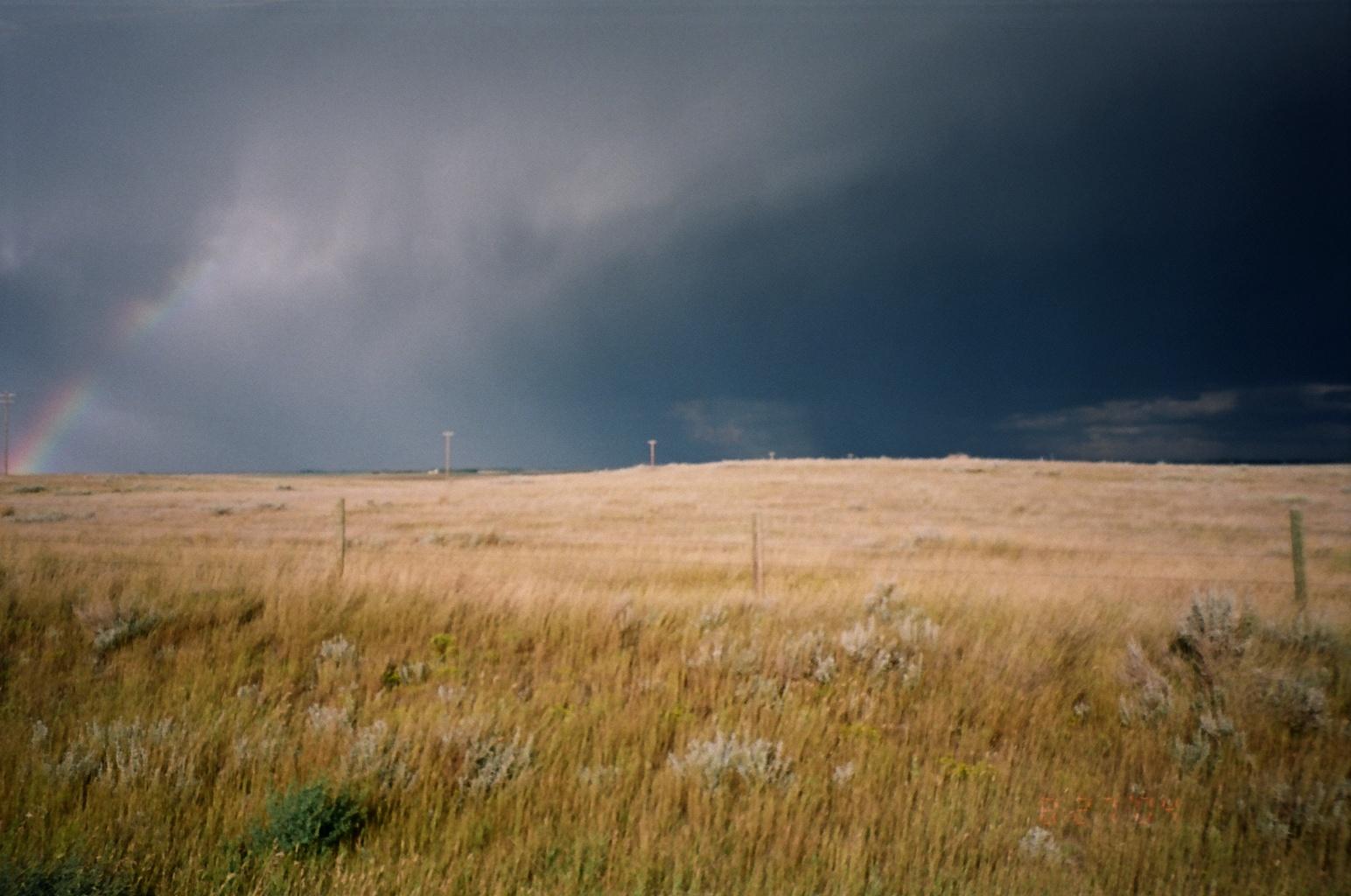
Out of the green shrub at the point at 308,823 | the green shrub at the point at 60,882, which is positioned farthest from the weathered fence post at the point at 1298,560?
the green shrub at the point at 60,882

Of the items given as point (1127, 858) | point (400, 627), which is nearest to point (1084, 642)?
point (1127, 858)

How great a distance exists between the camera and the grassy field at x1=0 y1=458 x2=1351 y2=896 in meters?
3.38

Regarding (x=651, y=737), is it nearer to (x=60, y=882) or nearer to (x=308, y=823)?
(x=308, y=823)

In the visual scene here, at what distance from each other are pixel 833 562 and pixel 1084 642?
8.42 metres

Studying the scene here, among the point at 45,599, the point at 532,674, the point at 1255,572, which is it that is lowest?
the point at 1255,572

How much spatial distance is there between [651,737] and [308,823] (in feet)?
6.83

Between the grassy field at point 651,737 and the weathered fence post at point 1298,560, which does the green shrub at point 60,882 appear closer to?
the grassy field at point 651,737

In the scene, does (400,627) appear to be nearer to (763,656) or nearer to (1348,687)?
(763,656)

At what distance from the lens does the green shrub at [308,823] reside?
11.0 feet

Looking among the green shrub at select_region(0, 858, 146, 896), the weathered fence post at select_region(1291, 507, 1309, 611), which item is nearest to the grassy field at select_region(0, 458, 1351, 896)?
the green shrub at select_region(0, 858, 146, 896)

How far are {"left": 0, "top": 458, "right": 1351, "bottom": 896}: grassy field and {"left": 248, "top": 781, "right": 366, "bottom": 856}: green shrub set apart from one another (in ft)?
0.07

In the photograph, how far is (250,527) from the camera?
2917 centimetres

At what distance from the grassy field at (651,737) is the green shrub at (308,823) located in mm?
20

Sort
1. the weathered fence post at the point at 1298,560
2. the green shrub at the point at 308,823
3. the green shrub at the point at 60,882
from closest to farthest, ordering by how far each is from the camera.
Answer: the green shrub at the point at 60,882 < the green shrub at the point at 308,823 < the weathered fence post at the point at 1298,560
